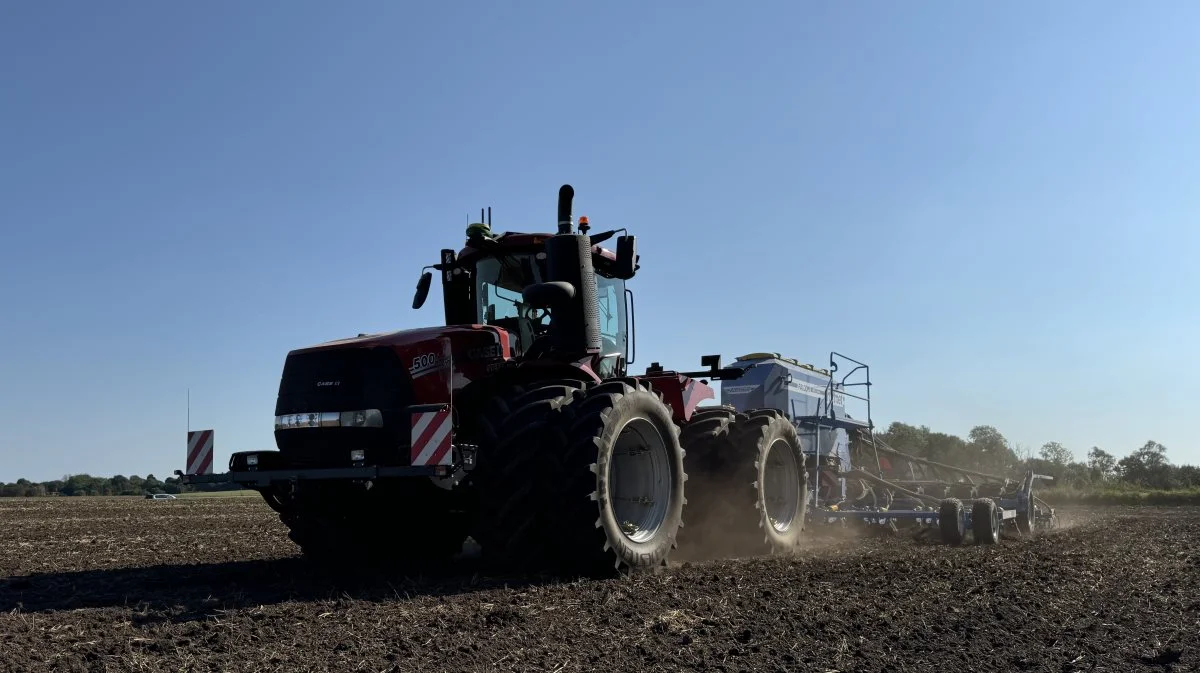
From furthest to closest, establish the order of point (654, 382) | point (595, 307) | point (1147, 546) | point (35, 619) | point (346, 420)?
1. point (1147, 546)
2. point (654, 382)
3. point (595, 307)
4. point (346, 420)
5. point (35, 619)

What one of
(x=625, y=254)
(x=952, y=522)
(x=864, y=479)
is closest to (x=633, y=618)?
(x=625, y=254)

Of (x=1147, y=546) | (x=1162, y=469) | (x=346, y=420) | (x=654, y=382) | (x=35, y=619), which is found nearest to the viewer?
(x=35, y=619)

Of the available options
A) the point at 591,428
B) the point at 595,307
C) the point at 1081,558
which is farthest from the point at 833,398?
the point at 591,428

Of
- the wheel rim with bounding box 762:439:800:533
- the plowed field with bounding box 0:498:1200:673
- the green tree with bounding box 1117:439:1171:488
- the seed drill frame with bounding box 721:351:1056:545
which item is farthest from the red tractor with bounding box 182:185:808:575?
the green tree with bounding box 1117:439:1171:488

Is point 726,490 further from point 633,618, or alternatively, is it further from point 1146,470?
point 1146,470

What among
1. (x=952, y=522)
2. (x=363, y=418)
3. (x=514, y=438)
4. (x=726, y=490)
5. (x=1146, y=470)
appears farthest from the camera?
(x=1146, y=470)

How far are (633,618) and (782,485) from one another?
5449 mm

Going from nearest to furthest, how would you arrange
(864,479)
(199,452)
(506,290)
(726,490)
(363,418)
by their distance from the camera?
(363,418) < (199,452) < (506,290) < (726,490) < (864,479)

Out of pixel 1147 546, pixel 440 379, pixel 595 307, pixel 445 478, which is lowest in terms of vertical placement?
pixel 1147 546

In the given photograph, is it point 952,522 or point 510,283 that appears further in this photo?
point 952,522

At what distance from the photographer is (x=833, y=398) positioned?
16.0 m

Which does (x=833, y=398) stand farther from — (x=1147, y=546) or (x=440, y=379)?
(x=440, y=379)

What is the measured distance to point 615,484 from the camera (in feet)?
26.5

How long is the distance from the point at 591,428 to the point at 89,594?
13.3 ft
